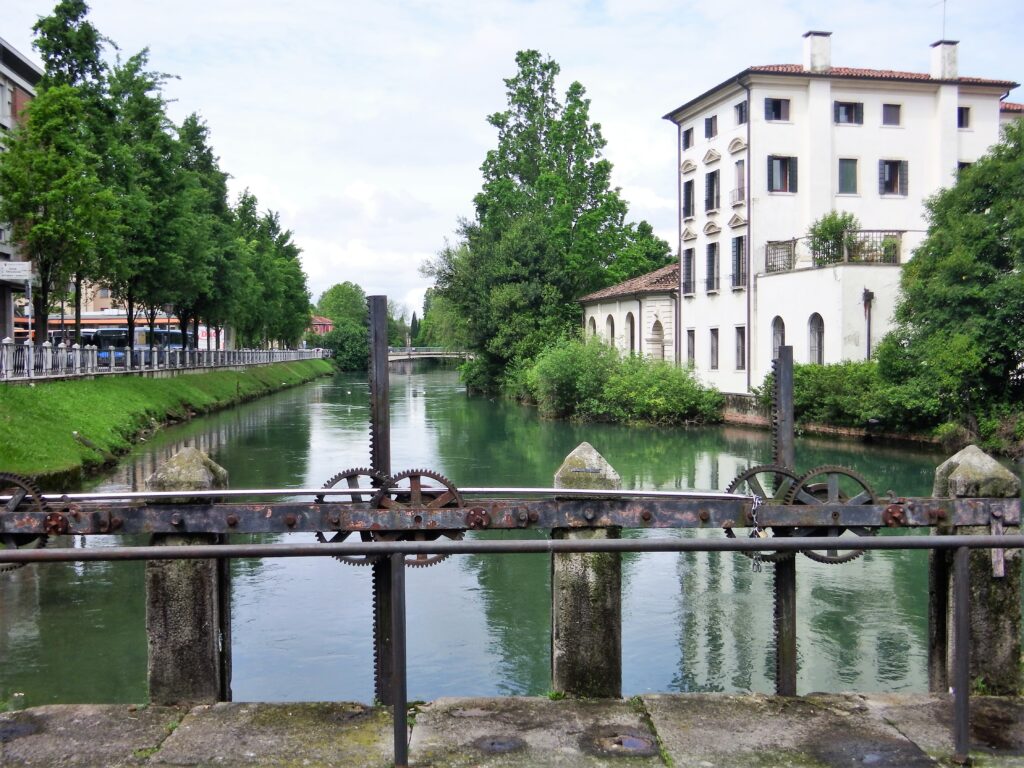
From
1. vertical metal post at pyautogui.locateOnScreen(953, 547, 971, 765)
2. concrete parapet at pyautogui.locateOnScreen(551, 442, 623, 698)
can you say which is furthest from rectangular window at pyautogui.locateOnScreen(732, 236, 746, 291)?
vertical metal post at pyautogui.locateOnScreen(953, 547, 971, 765)

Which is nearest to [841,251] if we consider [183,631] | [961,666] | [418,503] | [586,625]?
[418,503]

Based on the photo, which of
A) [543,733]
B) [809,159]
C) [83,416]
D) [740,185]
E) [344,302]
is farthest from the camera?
[344,302]

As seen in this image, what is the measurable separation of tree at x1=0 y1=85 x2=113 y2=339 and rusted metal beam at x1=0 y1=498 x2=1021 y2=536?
25.9 metres

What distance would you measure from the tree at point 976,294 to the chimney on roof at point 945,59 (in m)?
14.2

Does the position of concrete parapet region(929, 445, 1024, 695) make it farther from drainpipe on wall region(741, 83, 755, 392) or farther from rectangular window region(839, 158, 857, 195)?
rectangular window region(839, 158, 857, 195)

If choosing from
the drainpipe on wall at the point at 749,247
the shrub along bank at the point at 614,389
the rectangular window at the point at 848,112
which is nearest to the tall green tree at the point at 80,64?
the shrub along bank at the point at 614,389

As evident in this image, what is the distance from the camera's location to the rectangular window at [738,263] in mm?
37844

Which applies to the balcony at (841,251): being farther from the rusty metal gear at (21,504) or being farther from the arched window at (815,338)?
the rusty metal gear at (21,504)

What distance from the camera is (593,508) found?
546 cm

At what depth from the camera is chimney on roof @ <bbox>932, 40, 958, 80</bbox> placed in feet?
127

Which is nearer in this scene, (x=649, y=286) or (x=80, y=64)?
(x=80, y=64)

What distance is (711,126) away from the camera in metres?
40.3

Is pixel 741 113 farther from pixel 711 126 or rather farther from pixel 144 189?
pixel 144 189

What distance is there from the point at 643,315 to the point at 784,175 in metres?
11.2
